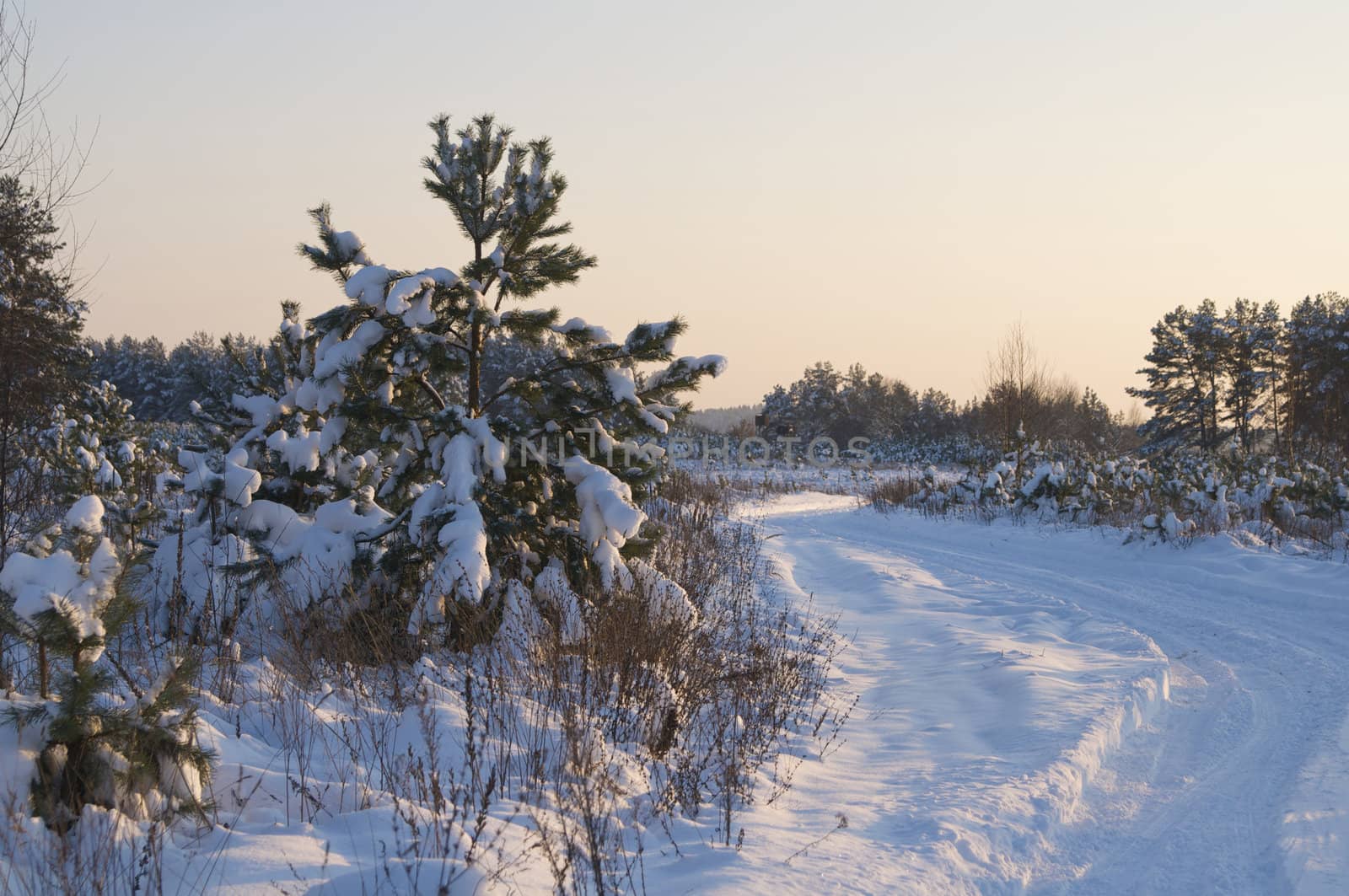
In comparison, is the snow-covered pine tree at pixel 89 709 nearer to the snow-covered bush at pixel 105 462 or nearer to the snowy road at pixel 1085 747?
the snowy road at pixel 1085 747

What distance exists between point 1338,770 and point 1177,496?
11.6 meters

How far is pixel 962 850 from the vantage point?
12.3ft

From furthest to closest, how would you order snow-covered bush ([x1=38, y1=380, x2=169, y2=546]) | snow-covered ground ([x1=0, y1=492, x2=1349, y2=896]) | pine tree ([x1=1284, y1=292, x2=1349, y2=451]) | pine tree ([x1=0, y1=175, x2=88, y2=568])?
pine tree ([x1=1284, y1=292, x2=1349, y2=451]), pine tree ([x1=0, y1=175, x2=88, y2=568]), snow-covered bush ([x1=38, y1=380, x2=169, y2=546]), snow-covered ground ([x1=0, y1=492, x2=1349, y2=896])

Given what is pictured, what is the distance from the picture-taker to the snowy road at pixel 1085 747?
362 centimetres

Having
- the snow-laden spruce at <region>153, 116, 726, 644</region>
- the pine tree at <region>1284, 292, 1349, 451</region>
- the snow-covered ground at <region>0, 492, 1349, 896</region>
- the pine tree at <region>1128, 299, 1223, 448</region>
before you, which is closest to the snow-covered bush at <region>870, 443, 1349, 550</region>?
the snow-covered ground at <region>0, 492, 1349, 896</region>

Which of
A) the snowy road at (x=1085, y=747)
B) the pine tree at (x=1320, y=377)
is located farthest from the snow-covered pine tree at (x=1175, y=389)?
the snowy road at (x=1085, y=747)

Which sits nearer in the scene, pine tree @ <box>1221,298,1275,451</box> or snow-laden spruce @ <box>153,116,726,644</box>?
snow-laden spruce @ <box>153,116,726,644</box>

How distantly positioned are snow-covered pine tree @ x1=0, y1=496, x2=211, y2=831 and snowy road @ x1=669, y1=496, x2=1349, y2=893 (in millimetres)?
1856

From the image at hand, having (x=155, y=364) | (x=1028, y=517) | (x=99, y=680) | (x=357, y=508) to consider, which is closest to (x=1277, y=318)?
(x=1028, y=517)

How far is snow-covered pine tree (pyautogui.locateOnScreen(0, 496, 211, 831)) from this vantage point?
8.75ft

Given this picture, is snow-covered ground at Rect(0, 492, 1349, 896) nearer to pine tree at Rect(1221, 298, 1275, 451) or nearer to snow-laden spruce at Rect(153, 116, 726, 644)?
snow-laden spruce at Rect(153, 116, 726, 644)

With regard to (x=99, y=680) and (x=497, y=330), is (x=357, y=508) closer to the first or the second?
(x=497, y=330)

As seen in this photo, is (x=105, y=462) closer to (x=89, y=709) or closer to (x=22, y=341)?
(x=22, y=341)

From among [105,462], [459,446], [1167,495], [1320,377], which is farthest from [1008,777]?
[1320,377]
